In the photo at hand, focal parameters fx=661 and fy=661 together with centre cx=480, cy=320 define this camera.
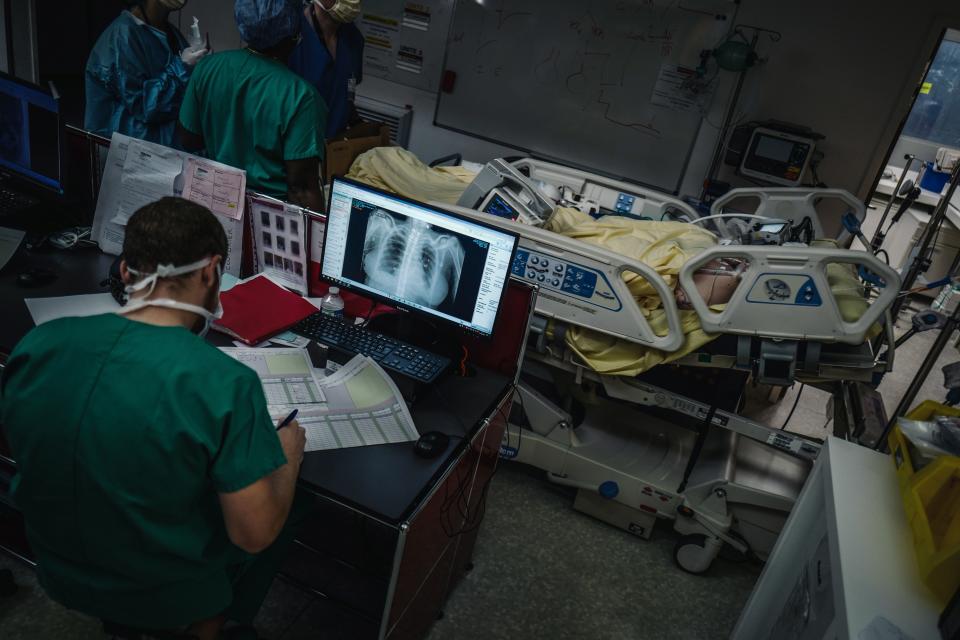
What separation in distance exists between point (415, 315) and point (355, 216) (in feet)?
1.02

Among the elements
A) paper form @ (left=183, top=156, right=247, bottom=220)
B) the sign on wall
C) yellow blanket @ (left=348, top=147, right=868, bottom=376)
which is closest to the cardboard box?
yellow blanket @ (left=348, top=147, right=868, bottom=376)

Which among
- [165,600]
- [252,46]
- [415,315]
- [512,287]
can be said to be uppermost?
[252,46]

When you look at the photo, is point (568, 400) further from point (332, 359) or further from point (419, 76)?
point (419, 76)

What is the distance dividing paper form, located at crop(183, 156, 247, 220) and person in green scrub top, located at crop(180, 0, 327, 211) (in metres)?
0.40

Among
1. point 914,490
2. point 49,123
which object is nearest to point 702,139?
point 914,490

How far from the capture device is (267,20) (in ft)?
7.23

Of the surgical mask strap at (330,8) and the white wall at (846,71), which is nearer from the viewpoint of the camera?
the surgical mask strap at (330,8)

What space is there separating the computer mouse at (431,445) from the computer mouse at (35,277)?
1.20m

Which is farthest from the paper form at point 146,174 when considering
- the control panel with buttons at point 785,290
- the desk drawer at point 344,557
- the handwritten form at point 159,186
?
the control panel with buttons at point 785,290

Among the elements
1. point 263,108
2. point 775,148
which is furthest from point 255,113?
point 775,148

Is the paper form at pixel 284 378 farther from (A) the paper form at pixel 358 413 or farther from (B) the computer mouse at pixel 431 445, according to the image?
(B) the computer mouse at pixel 431 445

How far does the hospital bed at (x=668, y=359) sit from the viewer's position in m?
2.05

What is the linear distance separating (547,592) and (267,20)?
7.00 feet

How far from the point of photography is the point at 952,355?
186 inches
